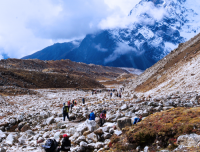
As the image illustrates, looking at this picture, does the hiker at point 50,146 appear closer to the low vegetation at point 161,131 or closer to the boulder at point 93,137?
the boulder at point 93,137

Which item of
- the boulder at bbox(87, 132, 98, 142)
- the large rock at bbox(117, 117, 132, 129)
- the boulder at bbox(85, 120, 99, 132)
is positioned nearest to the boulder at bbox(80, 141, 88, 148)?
the boulder at bbox(87, 132, 98, 142)

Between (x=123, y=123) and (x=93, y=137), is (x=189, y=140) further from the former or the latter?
(x=93, y=137)

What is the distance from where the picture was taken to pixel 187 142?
635 cm

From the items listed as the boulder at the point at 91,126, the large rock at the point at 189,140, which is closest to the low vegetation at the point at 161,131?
the large rock at the point at 189,140

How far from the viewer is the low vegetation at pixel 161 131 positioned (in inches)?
277

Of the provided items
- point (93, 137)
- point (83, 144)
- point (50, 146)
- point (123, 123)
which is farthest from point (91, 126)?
point (50, 146)

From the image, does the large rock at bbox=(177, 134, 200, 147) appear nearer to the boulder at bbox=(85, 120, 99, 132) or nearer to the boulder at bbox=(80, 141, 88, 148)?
the boulder at bbox=(80, 141, 88, 148)

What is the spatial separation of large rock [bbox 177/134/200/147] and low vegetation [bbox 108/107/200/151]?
27cm

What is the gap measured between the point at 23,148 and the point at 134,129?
27.6 ft

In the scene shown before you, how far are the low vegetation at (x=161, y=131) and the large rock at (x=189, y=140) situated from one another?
0.27 meters

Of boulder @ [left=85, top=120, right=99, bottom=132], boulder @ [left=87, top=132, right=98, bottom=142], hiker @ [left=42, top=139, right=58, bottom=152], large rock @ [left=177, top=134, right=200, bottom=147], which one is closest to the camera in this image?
large rock @ [left=177, top=134, right=200, bottom=147]

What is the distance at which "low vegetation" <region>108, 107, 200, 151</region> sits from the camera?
277 inches

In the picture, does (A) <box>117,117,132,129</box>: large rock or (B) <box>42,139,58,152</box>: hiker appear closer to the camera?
(B) <box>42,139,58,152</box>: hiker

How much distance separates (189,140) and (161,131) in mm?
1443
